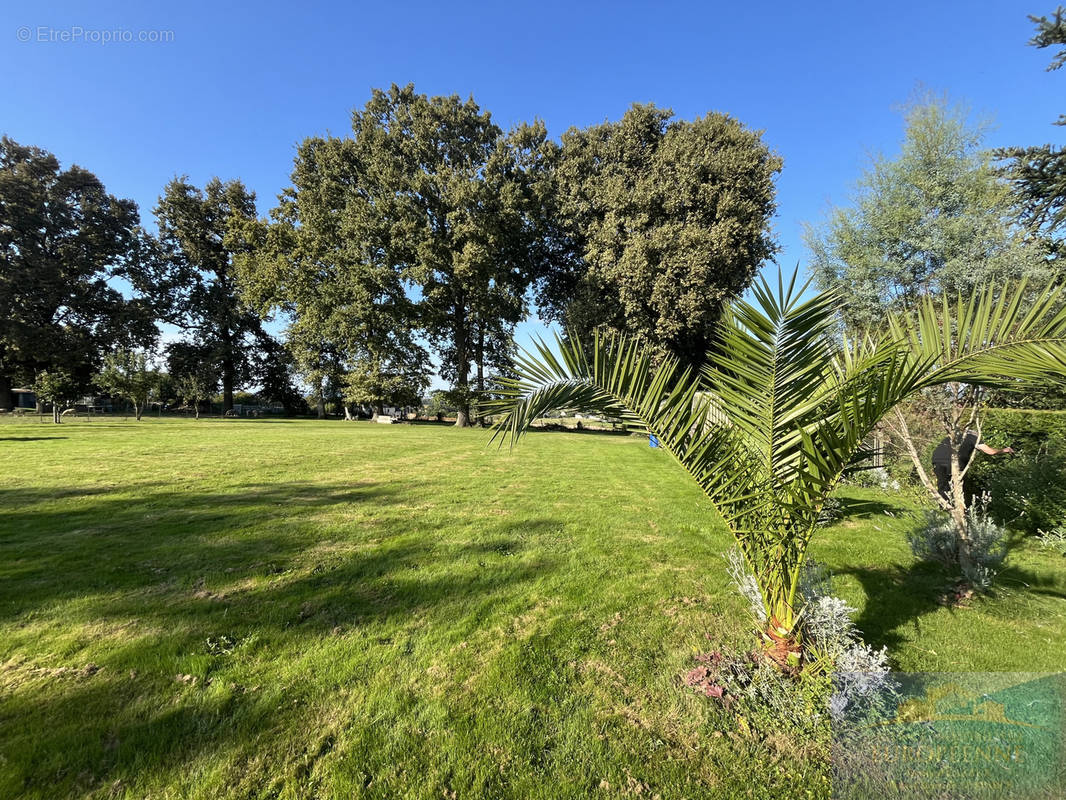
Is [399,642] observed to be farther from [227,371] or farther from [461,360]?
[227,371]

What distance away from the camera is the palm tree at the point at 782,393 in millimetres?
2086

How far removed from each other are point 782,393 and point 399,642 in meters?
3.12

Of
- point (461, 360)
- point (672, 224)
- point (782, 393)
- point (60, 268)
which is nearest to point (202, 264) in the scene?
point (60, 268)

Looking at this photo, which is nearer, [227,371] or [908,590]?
[908,590]

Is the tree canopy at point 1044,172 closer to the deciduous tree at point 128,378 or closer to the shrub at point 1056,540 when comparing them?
the shrub at point 1056,540

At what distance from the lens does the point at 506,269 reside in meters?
23.3

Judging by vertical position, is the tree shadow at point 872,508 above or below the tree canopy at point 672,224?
below

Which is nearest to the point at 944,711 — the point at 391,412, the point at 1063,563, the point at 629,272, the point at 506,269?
the point at 1063,563

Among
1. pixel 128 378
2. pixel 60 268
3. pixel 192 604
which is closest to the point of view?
pixel 192 604

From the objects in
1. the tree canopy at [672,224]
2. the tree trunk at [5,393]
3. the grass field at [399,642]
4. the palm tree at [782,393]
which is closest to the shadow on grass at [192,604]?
the grass field at [399,642]

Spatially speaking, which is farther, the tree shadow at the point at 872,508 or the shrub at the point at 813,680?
the tree shadow at the point at 872,508

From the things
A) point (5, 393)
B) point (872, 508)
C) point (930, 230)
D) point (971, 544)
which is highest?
point (930, 230)

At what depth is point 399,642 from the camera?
278cm

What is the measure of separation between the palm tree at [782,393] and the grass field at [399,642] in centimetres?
101
